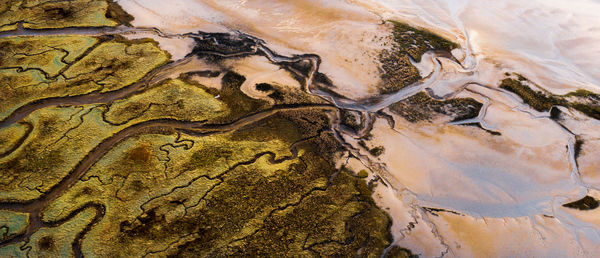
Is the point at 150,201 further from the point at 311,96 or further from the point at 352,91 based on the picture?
the point at 352,91

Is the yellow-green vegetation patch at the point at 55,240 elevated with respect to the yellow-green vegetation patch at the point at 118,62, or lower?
lower

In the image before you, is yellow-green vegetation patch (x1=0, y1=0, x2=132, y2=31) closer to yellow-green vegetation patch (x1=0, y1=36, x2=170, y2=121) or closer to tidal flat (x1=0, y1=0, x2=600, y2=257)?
tidal flat (x1=0, y1=0, x2=600, y2=257)

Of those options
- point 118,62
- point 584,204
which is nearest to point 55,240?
point 118,62

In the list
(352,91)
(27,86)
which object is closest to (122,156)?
(27,86)

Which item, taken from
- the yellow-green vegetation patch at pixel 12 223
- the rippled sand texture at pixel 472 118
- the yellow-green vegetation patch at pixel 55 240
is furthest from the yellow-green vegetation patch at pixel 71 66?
the yellow-green vegetation patch at pixel 55 240

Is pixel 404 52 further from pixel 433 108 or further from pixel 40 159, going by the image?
pixel 40 159

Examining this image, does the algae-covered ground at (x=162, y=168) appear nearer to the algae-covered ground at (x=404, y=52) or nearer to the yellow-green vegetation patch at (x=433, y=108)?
the yellow-green vegetation patch at (x=433, y=108)
